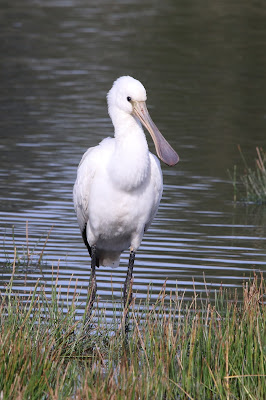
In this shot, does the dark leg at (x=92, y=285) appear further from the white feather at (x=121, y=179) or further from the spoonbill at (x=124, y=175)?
the white feather at (x=121, y=179)

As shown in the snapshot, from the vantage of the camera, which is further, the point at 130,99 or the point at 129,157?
the point at 130,99

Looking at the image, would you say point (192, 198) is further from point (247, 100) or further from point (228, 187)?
point (247, 100)

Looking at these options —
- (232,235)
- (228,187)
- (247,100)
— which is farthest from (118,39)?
(232,235)

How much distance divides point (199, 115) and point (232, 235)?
296 inches

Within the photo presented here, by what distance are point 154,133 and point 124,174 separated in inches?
19.3

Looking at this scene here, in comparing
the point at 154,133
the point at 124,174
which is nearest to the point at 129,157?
the point at 124,174

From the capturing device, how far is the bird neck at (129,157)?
7.39m

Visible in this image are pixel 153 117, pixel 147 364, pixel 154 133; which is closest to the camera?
pixel 147 364

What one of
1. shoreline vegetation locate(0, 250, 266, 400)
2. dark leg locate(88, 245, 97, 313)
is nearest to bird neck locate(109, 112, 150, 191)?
dark leg locate(88, 245, 97, 313)

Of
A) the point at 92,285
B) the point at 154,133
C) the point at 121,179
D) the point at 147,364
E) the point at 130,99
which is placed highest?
the point at 130,99

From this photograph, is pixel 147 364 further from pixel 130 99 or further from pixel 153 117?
pixel 153 117

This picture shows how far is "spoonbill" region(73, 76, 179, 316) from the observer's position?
744 cm

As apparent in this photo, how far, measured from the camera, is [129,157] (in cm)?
738

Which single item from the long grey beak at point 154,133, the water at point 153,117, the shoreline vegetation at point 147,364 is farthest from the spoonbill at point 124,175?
the shoreline vegetation at point 147,364
